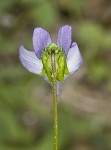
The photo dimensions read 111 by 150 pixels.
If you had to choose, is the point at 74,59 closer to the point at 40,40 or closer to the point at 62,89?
the point at 40,40

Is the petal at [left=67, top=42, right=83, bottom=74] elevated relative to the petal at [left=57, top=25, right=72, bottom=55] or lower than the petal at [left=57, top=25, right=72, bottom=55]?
lower

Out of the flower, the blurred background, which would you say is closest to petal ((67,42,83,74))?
the flower

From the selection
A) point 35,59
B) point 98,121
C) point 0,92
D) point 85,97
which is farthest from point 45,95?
point 35,59

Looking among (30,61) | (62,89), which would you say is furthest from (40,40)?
(62,89)

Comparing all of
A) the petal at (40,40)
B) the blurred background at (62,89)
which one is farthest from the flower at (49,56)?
the blurred background at (62,89)

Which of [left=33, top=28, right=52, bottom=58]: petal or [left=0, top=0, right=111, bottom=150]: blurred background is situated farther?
[left=0, top=0, right=111, bottom=150]: blurred background

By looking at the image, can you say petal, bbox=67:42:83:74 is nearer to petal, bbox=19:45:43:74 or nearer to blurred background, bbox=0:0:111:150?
petal, bbox=19:45:43:74
